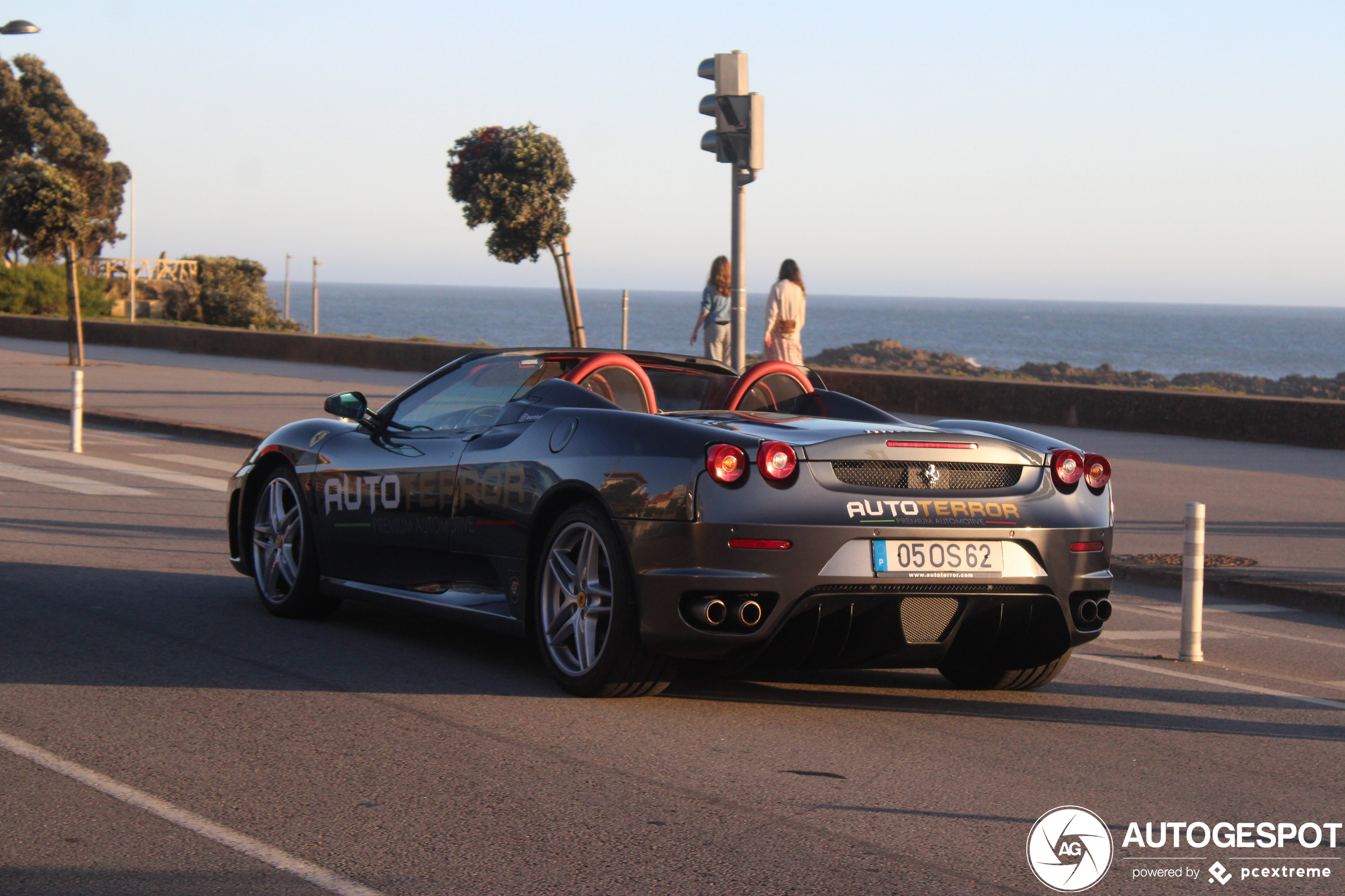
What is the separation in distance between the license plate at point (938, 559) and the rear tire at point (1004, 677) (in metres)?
0.89

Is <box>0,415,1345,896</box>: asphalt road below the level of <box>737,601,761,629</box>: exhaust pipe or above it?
below

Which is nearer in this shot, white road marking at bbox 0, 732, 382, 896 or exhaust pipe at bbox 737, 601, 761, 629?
white road marking at bbox 0, 732, 382, 896

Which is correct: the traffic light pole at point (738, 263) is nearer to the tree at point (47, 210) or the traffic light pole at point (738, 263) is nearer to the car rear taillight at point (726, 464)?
the car rear taillight at point (726, 464)

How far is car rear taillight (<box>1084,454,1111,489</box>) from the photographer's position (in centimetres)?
587

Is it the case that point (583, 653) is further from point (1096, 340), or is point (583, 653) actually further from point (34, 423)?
point (1096, 340)

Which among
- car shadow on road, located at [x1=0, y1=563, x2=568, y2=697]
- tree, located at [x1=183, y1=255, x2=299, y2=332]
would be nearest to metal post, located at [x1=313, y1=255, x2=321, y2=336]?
tree, located at [x1=183, y1=255, x2=299, y2=332]

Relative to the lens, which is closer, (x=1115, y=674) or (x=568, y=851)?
(x=568, y=851)

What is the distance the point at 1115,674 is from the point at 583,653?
8.13ft

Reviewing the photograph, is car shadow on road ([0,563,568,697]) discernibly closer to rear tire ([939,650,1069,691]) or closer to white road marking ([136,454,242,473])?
rear tire ([939,650,1069,691])

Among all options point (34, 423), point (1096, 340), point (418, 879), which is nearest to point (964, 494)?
point (418, 879)

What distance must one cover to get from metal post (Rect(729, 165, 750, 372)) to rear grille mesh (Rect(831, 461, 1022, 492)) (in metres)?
7.70

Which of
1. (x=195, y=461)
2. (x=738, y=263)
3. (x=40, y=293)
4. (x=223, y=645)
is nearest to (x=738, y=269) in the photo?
(x=738, y=263)

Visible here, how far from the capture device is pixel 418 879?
3.78 m

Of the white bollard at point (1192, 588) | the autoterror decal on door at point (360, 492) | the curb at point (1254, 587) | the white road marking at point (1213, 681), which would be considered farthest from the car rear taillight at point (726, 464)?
the curb at point (1254, 587)
